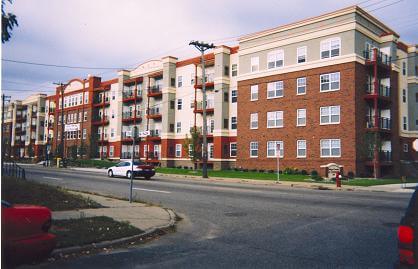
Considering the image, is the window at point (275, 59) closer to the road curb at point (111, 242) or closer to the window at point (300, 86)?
the window at point (300, 86)

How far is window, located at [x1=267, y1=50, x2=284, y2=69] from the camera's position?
4078 centimetres

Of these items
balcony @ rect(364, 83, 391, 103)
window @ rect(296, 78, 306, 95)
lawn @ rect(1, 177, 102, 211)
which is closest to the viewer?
lawn @ rect(1, 177, 102, 211)

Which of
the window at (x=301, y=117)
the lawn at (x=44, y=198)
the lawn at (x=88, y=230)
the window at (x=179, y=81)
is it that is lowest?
the lawn at (x=88, y=230)

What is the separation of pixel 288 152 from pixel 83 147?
37.5 metres

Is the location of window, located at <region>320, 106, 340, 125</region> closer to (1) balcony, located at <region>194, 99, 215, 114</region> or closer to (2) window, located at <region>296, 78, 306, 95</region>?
(2) window, located at <region>296, 78, 306, 95</region>

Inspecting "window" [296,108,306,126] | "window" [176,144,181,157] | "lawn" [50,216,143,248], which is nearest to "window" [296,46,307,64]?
"window" [296,108,306,126]

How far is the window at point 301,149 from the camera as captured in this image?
38.5 metres

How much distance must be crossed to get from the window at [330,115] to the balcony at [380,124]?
10.3 feet

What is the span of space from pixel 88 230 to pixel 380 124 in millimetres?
34293

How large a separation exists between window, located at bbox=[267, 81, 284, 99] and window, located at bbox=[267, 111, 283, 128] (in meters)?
1.74

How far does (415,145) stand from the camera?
974 inches

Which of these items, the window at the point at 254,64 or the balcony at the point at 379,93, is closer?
the balcony at the point at 379,93

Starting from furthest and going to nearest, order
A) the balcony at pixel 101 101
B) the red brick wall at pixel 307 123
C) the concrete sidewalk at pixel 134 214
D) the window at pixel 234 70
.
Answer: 1. the balcony at pixel 101 101
2. the window at pixel 234 70
3. the red brick wall at pixel 307 123
4. the concrete sidewalk at pixel 134 214

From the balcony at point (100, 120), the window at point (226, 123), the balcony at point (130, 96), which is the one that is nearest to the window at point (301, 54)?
the window at point (226, 123)
